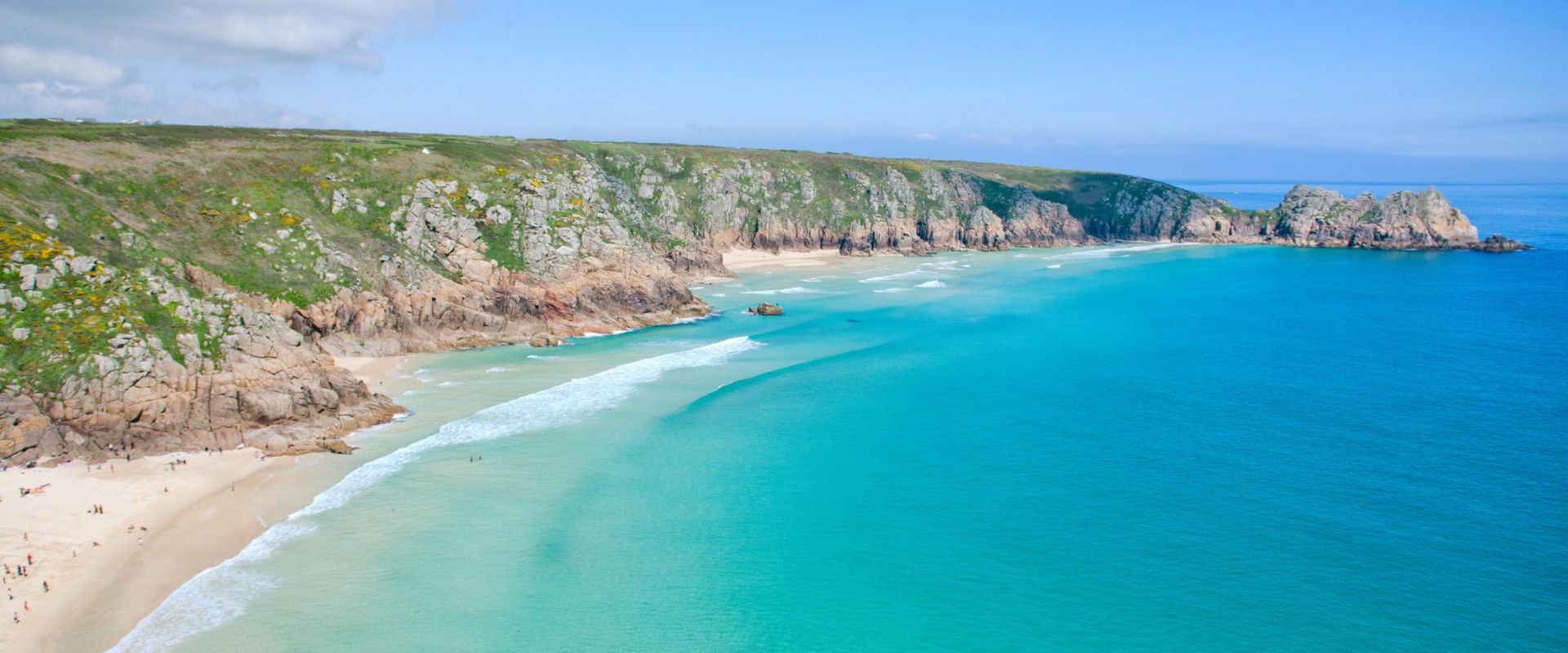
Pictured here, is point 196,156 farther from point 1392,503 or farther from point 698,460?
point 1392,503

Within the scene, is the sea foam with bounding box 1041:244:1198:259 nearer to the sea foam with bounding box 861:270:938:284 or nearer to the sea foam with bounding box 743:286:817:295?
the sea foam with bounding box 861:270:938:284

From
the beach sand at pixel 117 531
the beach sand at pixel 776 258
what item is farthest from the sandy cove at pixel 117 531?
the beach sand at pixel 776 258

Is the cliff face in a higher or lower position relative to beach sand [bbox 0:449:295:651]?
higher

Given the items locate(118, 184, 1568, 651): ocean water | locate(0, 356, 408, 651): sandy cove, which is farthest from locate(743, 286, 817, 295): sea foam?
locate(0, 356, 408, 651): sandy cove

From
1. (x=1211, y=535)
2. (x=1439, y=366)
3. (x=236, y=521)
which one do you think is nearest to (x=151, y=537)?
(x=236, y=521)

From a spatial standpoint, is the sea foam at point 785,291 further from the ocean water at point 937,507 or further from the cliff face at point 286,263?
the ocean water at point 937,507

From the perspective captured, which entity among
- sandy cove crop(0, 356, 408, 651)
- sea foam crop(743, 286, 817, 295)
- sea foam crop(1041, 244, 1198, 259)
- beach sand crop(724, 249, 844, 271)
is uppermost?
sea foam crop(1041, 244, 1198, 259)
